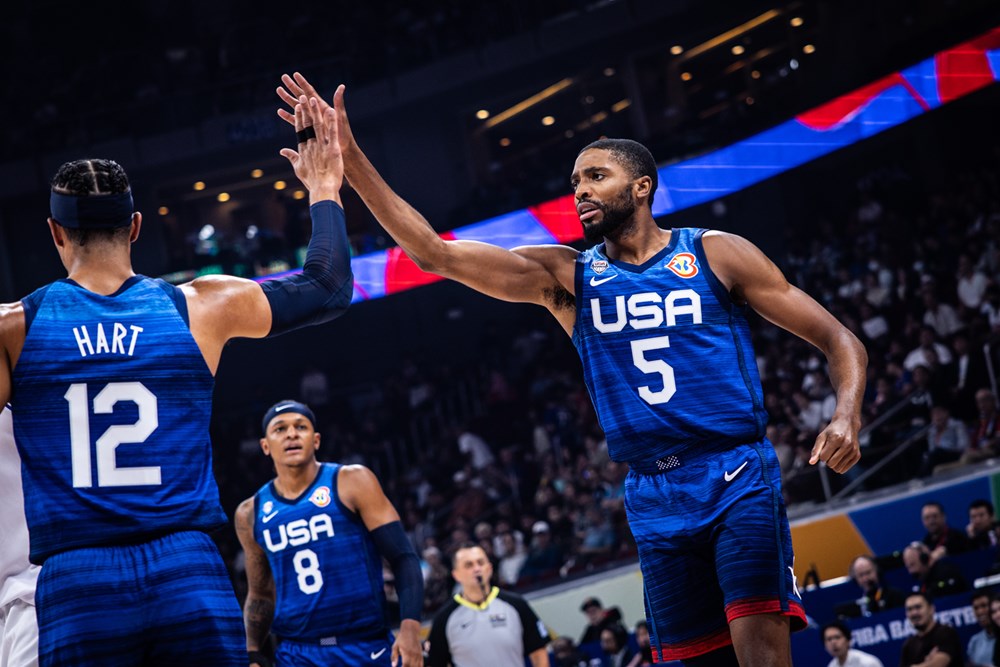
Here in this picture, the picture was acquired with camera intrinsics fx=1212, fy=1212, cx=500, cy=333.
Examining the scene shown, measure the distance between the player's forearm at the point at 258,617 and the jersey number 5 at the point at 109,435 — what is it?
3.98 metres

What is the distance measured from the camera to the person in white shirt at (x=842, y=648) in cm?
952

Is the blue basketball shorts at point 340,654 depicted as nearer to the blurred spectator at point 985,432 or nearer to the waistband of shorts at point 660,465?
the waistband of shorts at point 660,465

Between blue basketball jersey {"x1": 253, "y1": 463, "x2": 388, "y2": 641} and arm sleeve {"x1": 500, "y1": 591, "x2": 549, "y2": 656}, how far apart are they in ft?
6.99

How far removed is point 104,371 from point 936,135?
22613 mm

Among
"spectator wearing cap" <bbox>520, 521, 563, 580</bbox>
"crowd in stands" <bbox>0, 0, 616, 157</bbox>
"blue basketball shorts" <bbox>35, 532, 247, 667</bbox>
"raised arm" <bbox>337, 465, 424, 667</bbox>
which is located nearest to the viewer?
"blue basketball shorts" <bbox>35, 532, 247, 667</bbox>

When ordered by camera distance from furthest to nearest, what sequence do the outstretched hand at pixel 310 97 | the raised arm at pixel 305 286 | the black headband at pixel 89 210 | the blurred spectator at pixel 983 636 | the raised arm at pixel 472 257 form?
the blurred spectator at pixel 983 636 < the raised arm at pixel 472 257 < the outstretched hand at pixel 310 97 < the raised arm at pixel 305 286 < the black headband at pixel 89 210

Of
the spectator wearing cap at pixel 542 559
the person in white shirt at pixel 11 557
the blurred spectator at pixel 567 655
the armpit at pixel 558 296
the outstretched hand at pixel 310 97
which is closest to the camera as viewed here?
the person in white shirt at pixel 11 557

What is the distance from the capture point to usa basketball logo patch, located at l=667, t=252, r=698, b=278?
4645 millimetres

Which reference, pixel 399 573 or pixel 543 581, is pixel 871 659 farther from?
pixel 543 581

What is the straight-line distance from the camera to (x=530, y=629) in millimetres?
8711

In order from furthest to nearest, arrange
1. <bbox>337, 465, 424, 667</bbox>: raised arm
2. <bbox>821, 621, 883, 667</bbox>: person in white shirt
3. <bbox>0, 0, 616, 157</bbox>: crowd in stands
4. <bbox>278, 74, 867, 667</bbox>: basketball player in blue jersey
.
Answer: <bbox>0, 0, 616, 157</bbox>: crowd in stands < <bbox>821, 621, 883, 667</bbox>: person in white shirt < <bbox>337, 465, 424, 667</bbox>: raised arm < <bbox>278, 74, 867, 667</bbox>: basketball player in blue jersey

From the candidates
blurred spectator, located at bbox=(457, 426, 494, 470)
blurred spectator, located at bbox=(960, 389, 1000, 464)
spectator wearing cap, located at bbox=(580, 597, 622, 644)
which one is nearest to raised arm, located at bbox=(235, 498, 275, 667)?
spectator wearing cap, located at bbox=(580, 597, 622, 644)

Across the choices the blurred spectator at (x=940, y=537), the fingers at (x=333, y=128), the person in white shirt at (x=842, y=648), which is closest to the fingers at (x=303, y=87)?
the fingers at (x=333, y=128)

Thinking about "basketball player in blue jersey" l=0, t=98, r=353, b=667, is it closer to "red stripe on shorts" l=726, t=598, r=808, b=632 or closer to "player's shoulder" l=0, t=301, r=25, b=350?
"player's shoulder" l=0, t=301, r=25, b=350
